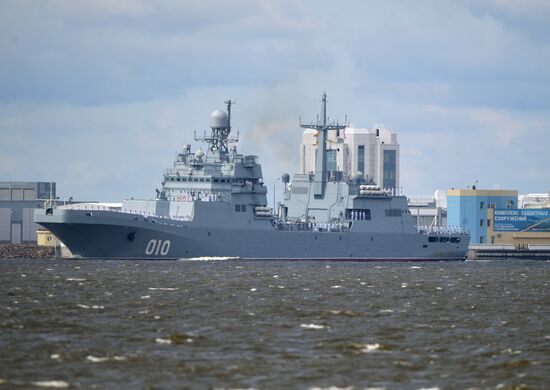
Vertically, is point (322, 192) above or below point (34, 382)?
above

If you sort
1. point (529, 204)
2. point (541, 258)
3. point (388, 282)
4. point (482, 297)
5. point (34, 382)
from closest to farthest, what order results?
point (34, 382) → point (482, 297) → point (388, 282) → point (541, 258) → point (529, 204)

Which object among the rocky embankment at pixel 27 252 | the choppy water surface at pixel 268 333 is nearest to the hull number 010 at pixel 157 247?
the rocky embankment at pixel 27 252

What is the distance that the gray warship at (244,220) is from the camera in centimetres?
8275

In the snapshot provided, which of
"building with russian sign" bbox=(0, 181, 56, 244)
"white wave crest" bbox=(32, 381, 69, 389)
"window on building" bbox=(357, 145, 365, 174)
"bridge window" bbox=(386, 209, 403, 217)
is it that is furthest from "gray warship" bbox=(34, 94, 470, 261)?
"window on building" bbox=(357, 145, 365, 174)

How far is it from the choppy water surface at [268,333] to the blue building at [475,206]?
242 ft

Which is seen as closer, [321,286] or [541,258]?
[321,286]

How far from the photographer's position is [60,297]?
48.8 meters

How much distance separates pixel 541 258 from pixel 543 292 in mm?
61698

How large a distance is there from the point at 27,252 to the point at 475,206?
52933 millimetres

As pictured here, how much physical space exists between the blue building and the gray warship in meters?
30.7

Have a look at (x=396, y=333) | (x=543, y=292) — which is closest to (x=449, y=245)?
(x=543, y=292)

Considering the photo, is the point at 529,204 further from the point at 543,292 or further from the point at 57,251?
the point at 543,292

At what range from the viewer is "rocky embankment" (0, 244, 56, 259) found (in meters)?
101

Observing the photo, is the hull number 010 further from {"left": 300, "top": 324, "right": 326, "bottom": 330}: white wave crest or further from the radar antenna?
{"left": 300, "top": 324, "right": 326, "bottom": 330}: white wave crest
